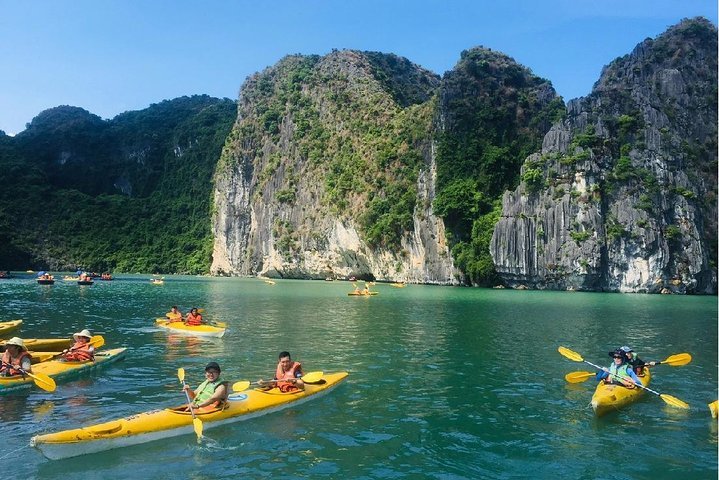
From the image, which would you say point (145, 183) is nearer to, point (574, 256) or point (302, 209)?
point (302, 209)

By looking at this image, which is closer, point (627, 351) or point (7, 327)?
point (627, 351)

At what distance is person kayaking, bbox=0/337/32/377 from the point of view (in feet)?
40.8

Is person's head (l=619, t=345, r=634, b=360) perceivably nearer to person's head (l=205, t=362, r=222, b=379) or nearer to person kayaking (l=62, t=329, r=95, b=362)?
person's head (l=205, t=362, r=222, b=379)

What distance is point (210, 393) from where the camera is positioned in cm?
1051

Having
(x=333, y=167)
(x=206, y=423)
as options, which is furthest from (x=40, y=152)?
(x=206, y=423)

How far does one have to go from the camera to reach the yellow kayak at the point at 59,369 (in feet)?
40.6

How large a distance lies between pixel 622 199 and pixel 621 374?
49.9 m

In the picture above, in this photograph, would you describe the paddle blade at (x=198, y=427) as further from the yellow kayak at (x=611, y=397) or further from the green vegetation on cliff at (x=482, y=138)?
the green vegetation on cliff at (x=482, y=138)

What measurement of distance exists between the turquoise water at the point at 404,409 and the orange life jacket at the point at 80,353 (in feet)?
2.48

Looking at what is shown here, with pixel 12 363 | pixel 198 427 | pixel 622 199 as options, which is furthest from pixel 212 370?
A: pixel 622 199

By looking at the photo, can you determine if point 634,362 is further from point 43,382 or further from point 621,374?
point 43,382

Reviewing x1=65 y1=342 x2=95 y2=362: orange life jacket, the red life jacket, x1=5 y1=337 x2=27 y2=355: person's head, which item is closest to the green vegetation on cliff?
x1=65 y1=342 x2=95 y2=362: orange life jacket

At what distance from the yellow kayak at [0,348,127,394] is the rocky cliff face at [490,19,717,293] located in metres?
50.1

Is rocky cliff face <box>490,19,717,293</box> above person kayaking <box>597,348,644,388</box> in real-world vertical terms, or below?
above
